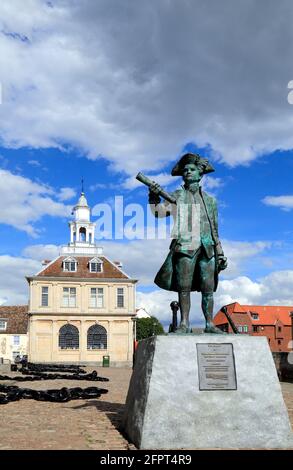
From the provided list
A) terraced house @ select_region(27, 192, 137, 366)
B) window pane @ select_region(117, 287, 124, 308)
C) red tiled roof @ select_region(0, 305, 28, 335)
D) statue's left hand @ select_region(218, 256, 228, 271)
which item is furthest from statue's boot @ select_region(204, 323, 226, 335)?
red tiled roof @ select_region(0, 305, 28, 335)

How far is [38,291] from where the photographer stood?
45219mm

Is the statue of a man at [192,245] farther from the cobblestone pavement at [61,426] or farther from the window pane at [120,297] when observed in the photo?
the window pane at [120,297]

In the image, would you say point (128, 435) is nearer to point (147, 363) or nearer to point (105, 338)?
point (147, 363)

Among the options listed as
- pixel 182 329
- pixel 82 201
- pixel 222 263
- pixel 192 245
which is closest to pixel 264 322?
pixel 82 201

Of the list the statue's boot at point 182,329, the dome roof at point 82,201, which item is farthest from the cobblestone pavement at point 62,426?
the dome roof at point 82,201

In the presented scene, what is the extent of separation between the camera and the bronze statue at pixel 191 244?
7.14 metres

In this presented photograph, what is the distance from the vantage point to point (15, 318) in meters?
60.9

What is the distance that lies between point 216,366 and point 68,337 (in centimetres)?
3977

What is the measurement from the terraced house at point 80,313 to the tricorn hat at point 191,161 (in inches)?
1492

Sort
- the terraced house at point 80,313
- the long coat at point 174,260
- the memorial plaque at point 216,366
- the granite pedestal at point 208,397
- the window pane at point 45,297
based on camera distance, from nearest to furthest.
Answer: the granite pedestal at point 208,397
the memorial plaque at point 216,366
the long coat at point 174,260
the terraced house at point 80,313
the window pane at point 45,297

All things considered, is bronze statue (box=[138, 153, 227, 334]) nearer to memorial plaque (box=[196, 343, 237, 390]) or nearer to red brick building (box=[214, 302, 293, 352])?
memorial plaque (box=[196, 343, 237, 390])

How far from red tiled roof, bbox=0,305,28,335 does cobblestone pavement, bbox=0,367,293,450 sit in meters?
50.7

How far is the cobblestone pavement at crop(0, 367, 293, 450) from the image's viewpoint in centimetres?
612
